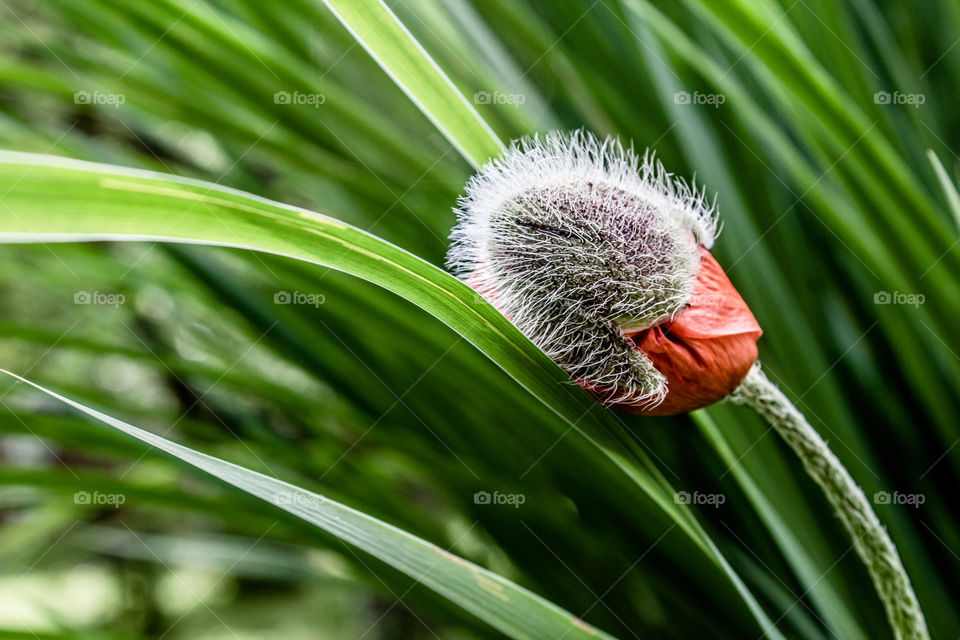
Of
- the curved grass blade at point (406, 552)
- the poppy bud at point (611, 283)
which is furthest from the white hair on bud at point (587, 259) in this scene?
the curved grass blade at point (406, 552)

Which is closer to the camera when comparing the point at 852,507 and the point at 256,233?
the point at 256,233

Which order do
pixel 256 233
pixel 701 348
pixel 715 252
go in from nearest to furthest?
1. pixel 256 233
2. pixel 701 348
3. pixel 715 252

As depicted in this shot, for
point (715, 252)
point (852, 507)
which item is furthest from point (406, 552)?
point (715, 252)

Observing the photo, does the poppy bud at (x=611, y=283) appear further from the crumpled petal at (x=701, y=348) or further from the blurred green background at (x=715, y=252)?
the blurred green background at (x=715, y=252)

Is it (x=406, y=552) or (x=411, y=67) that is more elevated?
(x=411, y=67)

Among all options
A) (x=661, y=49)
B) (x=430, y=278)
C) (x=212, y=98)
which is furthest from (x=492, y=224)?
(x=212, y=98)

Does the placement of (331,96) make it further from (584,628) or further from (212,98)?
(584,628)

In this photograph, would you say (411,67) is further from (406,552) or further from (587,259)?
(406,552)

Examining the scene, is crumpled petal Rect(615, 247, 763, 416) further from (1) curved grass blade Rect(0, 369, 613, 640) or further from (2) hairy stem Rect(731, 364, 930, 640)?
(1) curved grass blade Rect(0, 369, 613, 640)
